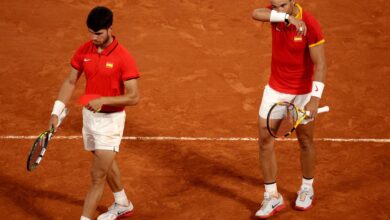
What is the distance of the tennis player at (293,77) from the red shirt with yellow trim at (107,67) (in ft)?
5.54

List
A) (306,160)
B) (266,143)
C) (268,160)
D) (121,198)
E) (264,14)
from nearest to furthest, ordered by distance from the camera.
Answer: (264,14), (266,143), (268,160), (121,198), (306,160)

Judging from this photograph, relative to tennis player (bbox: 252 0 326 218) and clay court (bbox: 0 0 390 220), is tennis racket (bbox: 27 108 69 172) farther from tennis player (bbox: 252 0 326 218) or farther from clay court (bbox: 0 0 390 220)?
tennis player (bbox: 252 0 326 218)

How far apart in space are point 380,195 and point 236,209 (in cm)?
197

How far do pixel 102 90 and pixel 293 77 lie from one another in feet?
7.65

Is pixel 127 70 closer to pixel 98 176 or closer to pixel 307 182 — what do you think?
pixel 98 176

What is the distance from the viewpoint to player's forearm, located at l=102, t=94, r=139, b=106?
8.43m

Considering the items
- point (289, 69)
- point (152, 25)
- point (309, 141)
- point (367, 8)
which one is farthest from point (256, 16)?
point (367, 8)

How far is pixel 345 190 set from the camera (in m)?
10.4

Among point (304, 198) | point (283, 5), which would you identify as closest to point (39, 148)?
point (283, 5)

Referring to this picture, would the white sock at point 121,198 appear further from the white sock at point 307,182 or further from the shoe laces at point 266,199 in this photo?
the white sock at point 307,182

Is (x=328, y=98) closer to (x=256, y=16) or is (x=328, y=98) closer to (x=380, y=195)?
(x=380, y=195)

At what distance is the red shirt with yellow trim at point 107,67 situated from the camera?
8500 mm

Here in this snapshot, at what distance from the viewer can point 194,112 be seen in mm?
12688

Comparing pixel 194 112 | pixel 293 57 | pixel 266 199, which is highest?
pixel 293 57
